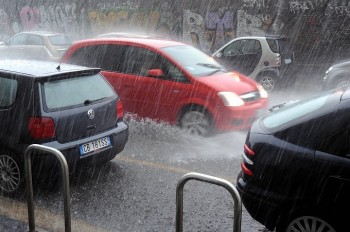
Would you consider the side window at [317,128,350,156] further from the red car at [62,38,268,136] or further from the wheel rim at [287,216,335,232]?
the red car at [62,38,268,136]

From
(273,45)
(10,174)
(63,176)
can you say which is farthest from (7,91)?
(273,45)

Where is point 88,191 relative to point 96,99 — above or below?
below

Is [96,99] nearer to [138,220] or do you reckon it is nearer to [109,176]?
[109,176]

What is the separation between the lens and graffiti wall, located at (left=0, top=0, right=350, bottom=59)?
16.1m

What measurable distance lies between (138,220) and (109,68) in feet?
13.8

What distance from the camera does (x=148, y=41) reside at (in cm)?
836

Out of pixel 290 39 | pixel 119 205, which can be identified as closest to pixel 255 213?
pixel 119 205

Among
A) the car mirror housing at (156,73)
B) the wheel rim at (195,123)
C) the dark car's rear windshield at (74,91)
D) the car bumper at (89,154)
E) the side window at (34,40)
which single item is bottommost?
the side window at (34,40)

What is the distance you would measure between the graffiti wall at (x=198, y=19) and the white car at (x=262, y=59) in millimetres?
4233

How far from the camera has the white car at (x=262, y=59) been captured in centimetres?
1223

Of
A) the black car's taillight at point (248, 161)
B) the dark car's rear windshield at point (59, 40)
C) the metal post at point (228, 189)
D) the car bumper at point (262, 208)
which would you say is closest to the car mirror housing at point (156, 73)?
the black car's taillight at point (248, 161)

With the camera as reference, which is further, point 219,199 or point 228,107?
point 228,107

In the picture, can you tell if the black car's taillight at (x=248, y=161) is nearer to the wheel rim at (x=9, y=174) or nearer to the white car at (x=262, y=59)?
the wheel rim at (x=9, y=174)

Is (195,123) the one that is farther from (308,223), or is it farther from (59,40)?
(59,40)
